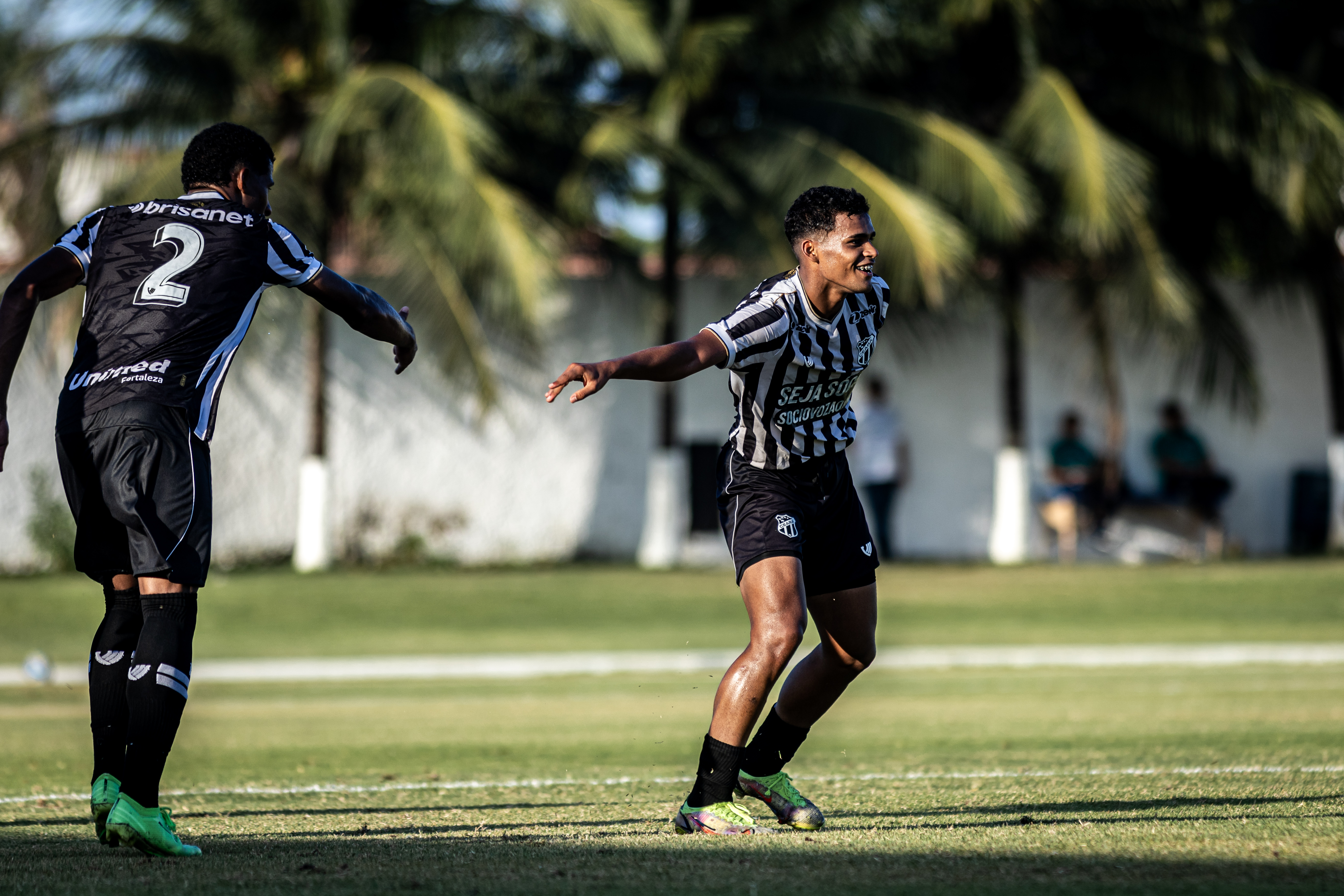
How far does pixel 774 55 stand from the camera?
18.0 metres

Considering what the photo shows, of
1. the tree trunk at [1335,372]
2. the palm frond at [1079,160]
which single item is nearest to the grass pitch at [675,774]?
the palm frond at [1079,160]

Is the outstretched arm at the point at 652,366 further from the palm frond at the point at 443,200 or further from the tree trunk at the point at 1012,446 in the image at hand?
the tree trunk at the point at 1012,446

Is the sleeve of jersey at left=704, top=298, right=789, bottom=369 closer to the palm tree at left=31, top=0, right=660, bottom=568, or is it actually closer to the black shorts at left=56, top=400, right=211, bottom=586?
the black shorts at left=56, top=400, right=211, bottom=586

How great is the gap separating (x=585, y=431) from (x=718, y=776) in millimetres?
14302

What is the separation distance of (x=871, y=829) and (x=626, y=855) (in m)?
0.90

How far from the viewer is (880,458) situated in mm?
17859

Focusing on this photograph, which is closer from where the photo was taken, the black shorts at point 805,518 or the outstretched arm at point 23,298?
the outstretched arm at point 23,298

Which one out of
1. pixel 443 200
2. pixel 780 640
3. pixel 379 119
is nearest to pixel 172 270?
pixel 780 640

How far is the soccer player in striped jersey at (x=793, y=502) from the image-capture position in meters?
4.91

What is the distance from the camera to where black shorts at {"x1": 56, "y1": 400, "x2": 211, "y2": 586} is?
4566 mm

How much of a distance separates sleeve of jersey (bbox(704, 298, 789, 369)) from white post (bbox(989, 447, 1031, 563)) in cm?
1444

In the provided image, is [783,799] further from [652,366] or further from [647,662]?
[647,662]

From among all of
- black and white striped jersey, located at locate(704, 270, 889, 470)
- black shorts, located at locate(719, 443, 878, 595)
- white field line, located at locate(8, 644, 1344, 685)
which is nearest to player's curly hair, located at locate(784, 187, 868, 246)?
black and white striped jersey, located at locate(704, 270, 889, 470)

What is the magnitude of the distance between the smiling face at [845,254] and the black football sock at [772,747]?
1.48 metres
